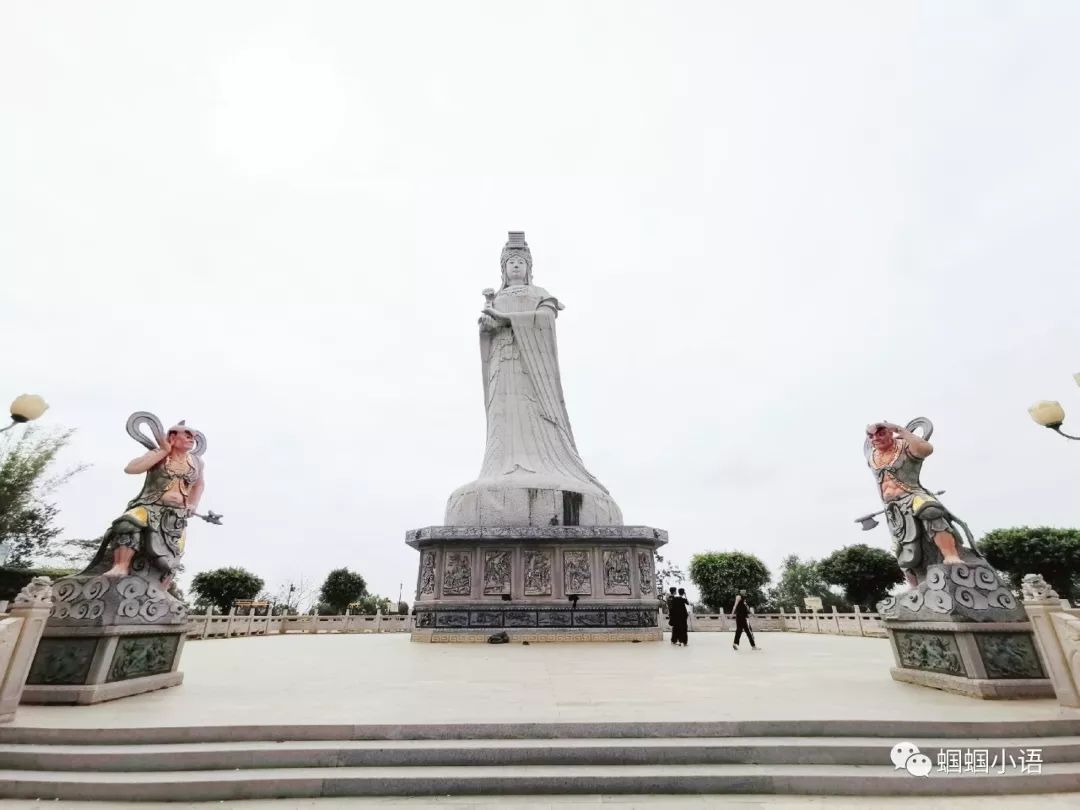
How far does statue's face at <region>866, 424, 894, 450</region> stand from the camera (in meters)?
6.10

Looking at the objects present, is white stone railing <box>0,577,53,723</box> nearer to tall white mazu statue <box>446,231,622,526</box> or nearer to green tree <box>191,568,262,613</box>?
tall white mazu statue <box>446,231,622,526</box>

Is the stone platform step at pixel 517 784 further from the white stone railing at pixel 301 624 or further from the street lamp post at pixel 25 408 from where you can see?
the white stone railing at pixel 301 624

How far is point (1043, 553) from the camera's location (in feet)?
86.6

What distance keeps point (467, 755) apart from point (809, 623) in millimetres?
18502

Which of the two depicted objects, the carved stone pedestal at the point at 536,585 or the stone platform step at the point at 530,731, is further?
the carved stone pedestal at the point at 536,585

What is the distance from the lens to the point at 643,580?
1147 centimetres

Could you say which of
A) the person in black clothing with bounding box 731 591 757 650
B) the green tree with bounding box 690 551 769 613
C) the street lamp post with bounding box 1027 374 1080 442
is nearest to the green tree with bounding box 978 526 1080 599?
the green tree with bounding box 690 551 769 613

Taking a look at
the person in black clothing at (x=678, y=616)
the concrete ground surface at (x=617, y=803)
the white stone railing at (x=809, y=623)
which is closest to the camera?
the concrete ground surface at (x=617, y=803)

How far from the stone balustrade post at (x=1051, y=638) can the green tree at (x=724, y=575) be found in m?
31.1

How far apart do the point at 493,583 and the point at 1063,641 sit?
8765 mm

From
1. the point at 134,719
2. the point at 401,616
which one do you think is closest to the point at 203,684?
the point at 134,719

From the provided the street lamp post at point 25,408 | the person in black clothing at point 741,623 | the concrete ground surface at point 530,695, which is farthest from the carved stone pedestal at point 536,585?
the street lamp post at point 25,408

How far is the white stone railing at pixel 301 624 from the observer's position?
1583cm

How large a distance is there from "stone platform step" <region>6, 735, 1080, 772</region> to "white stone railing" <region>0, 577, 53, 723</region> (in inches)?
21.8
